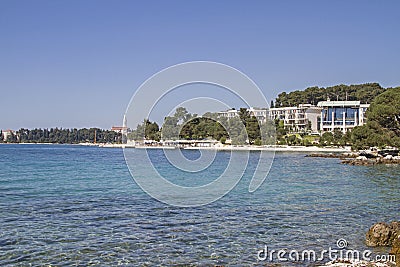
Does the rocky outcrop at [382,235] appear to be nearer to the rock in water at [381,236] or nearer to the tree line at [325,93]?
the rock in water at [381,236]

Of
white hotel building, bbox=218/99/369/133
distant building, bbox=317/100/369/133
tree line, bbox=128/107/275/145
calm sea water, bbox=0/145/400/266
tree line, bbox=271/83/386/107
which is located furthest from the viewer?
tree line, bbox=271/83/386/107

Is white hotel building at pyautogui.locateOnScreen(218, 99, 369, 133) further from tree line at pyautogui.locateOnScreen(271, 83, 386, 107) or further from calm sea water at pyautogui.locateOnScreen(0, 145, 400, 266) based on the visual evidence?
calm sea water at pyautogui.locateOnScreen(0, 145, 400, 266)

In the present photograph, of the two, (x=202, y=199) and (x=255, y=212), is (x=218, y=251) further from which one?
(x=202, y=199)

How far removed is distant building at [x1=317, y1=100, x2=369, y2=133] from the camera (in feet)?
427

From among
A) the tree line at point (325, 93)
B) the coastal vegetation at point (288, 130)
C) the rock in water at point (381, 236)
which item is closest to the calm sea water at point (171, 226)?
the rock in water at point (381, 236)

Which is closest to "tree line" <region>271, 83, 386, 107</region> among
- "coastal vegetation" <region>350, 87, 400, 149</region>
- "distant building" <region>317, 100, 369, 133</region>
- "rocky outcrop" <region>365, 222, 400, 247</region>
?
"distant building" <region>317, 100, 369, 133</region>

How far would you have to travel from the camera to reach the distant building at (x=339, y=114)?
13000 centimetres

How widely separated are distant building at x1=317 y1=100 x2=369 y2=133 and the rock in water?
119800 mm

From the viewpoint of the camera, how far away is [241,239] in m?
13.5

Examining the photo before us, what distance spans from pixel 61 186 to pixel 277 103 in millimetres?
147457

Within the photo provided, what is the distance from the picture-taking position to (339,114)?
13575 cm

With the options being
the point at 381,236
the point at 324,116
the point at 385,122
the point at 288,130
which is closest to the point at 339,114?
the point at 324,116

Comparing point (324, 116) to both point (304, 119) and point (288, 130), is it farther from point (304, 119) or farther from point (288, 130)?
point (288, 130)

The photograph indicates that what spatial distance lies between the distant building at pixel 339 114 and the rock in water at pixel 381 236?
119800 mm
